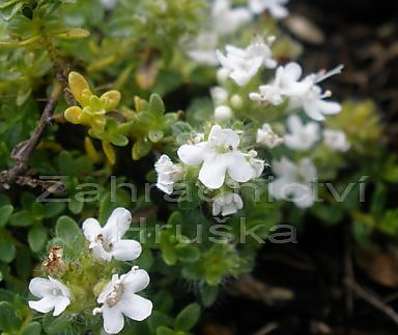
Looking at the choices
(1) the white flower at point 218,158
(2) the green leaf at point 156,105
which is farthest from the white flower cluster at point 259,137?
(2) the green leaf at point 156,105

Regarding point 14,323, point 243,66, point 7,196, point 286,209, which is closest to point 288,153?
point 286,209

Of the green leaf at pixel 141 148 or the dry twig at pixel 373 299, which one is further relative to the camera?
the dry twig at pixel 373 299

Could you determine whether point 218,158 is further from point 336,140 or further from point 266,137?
point 336,140

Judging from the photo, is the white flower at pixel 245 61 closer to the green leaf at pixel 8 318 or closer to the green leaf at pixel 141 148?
the green leaf at pixel 141 148

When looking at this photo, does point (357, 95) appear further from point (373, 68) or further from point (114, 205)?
point (114, 205)

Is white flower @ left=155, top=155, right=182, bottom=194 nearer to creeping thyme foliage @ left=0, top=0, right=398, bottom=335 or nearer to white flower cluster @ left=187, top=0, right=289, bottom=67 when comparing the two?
creeping thyme foliage @ left=0, top=0, right=398, bottom=335

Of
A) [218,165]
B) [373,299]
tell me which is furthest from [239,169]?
[373,299]

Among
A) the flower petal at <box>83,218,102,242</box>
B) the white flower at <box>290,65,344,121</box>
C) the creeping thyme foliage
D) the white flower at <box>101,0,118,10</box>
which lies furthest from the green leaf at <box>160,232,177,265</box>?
the white flower at <box>101,0,118,10</box>
